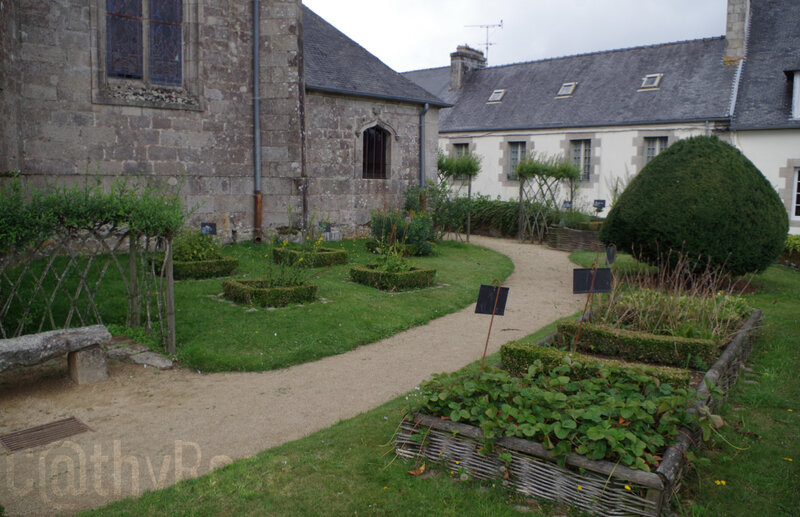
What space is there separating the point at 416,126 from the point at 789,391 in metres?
12.7

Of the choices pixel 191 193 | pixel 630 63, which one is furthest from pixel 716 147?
pixel 630 63

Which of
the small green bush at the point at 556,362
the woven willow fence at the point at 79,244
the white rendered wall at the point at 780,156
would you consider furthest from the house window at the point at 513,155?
the small green bush at the point at 556,362

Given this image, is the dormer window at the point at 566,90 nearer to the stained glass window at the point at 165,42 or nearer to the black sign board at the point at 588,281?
the stained glass window at the point at 165,42

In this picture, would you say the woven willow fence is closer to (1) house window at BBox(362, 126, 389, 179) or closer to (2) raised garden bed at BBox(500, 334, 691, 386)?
(2) raised garden bed at BBox(500, 334, 691, 386)

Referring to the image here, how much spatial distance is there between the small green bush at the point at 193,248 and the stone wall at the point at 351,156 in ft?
14.5

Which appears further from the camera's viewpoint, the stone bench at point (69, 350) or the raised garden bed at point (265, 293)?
the raised garden bed at point (265, 293)

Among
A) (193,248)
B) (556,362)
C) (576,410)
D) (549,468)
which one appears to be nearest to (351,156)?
(193,248)

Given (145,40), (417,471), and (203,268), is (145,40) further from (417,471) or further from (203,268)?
(417,471)

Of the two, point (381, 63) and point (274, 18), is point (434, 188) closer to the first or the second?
point (381, 63)

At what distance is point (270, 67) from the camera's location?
12.6m

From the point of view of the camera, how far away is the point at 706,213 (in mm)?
9656

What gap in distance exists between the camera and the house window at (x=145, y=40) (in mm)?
11094

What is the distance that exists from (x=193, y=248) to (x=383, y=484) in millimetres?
7412

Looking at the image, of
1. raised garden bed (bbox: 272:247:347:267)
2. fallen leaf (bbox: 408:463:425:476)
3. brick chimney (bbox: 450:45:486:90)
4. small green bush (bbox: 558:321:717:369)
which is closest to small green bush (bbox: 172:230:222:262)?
raised garden bed (bbox: 272:247:347:267)
